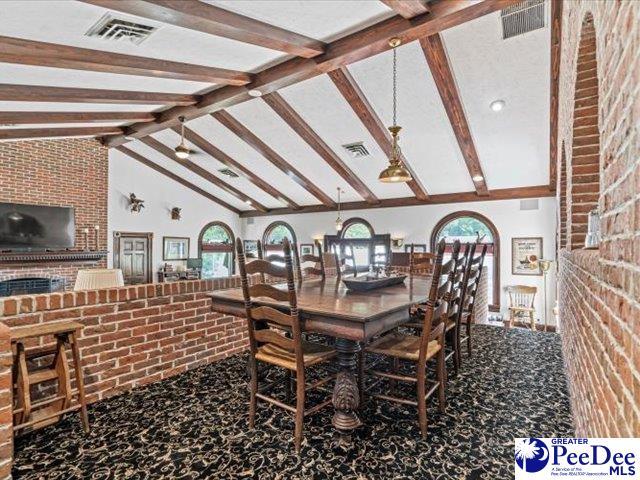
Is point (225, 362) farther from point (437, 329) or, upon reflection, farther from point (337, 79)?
point (337, 79)

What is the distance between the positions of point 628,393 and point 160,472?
2060 millimetres

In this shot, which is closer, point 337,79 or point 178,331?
point 178,331

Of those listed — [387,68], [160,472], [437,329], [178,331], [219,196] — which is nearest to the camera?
[160,472]

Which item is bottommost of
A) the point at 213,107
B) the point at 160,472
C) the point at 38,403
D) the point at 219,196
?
the point at 160,472

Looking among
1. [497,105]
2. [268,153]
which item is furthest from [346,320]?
[268,153]

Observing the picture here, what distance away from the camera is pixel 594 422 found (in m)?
1.31

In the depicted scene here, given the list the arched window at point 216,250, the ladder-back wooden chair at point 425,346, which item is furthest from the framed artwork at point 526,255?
the arched window at point 216,250

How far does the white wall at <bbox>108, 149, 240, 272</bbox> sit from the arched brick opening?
30.9ft

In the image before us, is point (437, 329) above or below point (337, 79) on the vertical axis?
below

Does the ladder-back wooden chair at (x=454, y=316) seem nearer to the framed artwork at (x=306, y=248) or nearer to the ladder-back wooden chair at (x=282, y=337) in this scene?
the ladder-back wooden chair at (x=282, y=337)

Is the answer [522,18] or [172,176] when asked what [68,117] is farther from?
[522,18]

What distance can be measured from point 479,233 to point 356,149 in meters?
3.57

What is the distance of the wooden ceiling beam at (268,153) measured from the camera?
6.88m

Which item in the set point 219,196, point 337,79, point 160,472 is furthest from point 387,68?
point 219,196
